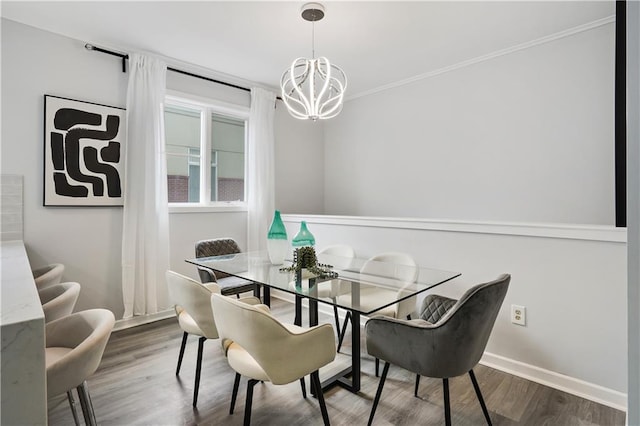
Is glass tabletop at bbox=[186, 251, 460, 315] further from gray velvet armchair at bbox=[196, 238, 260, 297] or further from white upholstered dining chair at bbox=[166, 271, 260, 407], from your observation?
white upholstered dining chair at bbox=[166, 271, 260, 407]

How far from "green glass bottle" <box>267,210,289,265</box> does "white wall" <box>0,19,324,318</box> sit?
61.3 inches

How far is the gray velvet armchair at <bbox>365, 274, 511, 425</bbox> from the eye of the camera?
4.95 ft

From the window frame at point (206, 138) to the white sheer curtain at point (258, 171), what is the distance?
122 mm

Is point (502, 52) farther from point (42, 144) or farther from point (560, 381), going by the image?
point (42, 144)

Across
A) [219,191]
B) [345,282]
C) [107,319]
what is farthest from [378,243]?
[107,319]

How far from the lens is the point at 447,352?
5.05 ft

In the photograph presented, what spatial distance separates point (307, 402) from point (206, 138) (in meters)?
2.99

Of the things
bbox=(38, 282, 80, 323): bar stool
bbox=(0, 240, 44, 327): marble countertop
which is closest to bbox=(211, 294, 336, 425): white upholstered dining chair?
bbox=(0, 240, 44, 327): marble countertop

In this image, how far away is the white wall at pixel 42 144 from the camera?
2676 millimetres

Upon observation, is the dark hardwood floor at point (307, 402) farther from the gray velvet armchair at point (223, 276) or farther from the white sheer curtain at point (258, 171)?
the white sheer curtain at point (258, 171)

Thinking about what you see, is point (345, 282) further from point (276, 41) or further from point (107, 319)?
point (276, 41)

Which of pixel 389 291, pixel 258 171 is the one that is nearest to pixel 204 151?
pixel 258 171

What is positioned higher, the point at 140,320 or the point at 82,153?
the point at 82,153

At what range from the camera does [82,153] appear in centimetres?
297
